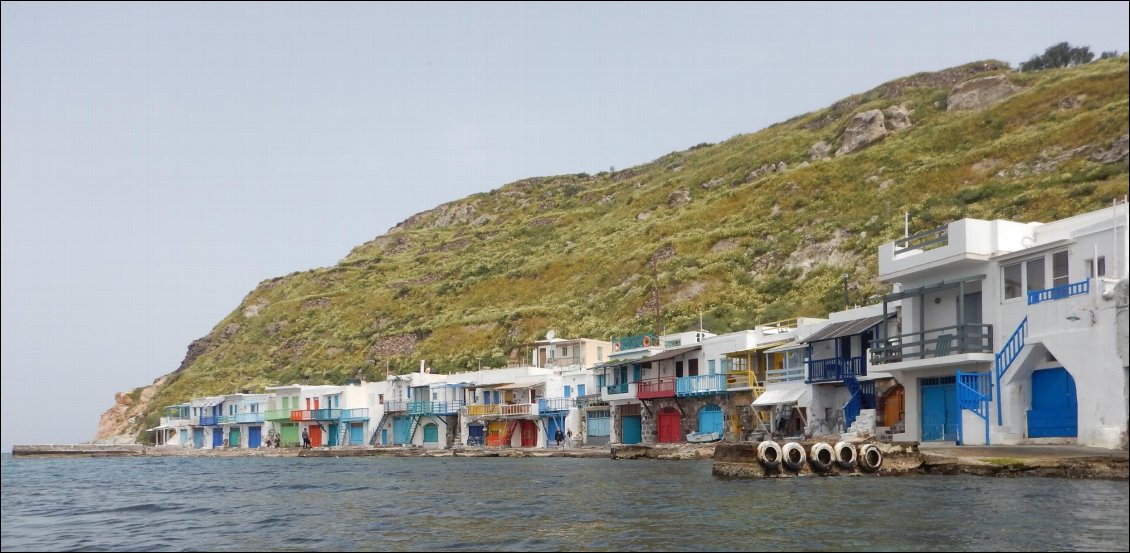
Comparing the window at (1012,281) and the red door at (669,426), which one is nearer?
the window at (1012,281)

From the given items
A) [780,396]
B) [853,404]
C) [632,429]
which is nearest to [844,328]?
[853,404]

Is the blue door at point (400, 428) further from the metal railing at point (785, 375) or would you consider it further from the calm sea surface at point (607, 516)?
the calm sea surface at point (607, 516)

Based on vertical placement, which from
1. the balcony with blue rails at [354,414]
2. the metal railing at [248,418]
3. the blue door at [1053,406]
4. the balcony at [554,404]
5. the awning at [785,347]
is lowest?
the metal railing at [248,418]

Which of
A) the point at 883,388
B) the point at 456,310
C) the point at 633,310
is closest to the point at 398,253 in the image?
the point at 456,310

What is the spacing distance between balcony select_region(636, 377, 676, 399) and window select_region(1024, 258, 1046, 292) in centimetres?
2636

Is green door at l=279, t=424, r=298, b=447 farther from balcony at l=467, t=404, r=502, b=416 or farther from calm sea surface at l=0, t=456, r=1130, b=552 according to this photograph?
calm sea surface at l=0, t=456, r=1130, b=552

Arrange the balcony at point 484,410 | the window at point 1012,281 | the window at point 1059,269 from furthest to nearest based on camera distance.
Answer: the balcony at point 484,410, the window at point 1012,281, the window at point 1059,269

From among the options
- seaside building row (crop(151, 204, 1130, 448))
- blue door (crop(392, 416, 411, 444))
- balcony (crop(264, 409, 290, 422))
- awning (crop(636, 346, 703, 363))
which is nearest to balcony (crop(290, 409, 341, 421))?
balcony (crop(264, 409, 290, 422))

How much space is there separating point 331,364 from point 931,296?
84.9m

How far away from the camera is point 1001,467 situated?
26.9 meters

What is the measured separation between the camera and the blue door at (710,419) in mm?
54188

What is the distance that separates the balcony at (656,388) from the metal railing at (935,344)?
1722 cm

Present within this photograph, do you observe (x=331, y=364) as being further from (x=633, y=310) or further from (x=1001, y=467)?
(x=1001, y=467)

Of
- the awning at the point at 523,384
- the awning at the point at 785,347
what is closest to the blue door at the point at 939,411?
the awning at the point at 785,347
